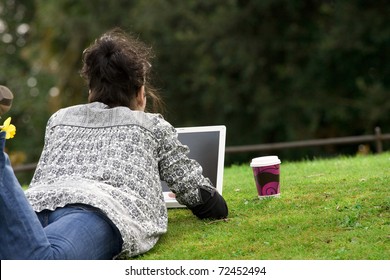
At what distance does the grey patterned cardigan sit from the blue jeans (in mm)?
61

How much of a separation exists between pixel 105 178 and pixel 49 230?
0.50 meters

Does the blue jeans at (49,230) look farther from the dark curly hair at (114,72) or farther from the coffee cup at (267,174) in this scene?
the coffee cup at (267,174)

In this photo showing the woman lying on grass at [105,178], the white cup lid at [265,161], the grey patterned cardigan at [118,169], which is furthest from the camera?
the white cup lid at [265,161]

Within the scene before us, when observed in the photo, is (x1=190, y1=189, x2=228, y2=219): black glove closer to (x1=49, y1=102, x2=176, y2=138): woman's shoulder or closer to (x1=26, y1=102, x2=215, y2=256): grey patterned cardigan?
(x1=26, y1=102, x2=215, y2=256): grey patterned cardigan

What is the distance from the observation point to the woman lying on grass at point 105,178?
151 inches

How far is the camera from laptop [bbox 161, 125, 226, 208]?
17.7 ft

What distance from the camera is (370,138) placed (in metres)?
12.0

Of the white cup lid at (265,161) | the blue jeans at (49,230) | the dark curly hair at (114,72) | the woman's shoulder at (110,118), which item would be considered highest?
the dark curly hair at (114,72)

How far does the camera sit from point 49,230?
3.96 meters

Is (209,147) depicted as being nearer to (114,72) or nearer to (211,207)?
(211,207)

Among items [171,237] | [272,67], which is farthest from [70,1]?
[171,237]

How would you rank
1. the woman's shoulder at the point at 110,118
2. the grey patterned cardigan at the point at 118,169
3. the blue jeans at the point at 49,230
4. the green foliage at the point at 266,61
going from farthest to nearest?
the green foliage at the point at 266,61, the woman's shoulder at the point at 110,118, the grey patterned cardigan at the point at 118,169, the blue jeans at the point at 49,230

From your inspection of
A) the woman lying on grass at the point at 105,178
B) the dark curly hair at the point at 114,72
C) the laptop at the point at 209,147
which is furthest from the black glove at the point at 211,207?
the dark curly hair at the point at 114,72

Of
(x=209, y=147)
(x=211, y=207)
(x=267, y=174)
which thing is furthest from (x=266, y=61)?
(x=211, y=207)
